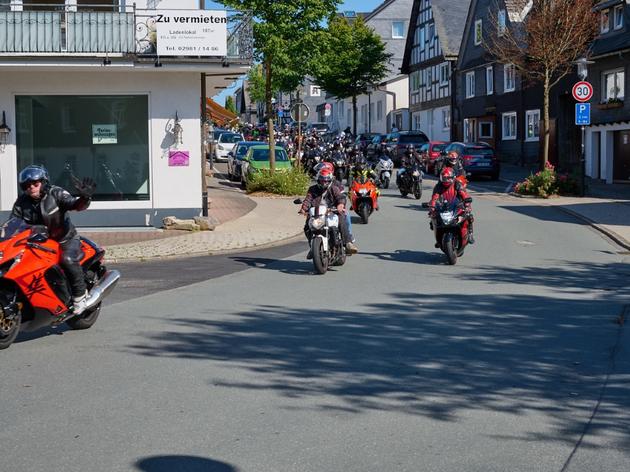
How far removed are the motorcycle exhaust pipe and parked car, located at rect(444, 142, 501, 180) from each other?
2921 centimetres

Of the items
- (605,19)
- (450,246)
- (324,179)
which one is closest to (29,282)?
(324,179)

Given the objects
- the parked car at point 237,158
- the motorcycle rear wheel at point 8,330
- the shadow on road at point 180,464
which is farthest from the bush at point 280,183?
the shadow on road at point 180,464

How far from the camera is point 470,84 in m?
55.1

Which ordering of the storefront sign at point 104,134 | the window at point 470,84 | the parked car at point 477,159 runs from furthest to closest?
1. the window at point 470,84
2. the parked car at point 477,159
3. the storefront sign at point 104,134

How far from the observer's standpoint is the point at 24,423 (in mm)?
6273

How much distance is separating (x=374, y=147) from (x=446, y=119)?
10.9 m

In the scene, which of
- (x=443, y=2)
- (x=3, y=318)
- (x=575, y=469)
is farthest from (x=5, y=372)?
(x=443, y=2)

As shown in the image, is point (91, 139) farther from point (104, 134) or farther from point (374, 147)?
point (374, 147)

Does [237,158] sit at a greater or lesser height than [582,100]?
lesser

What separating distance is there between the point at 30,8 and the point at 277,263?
366 inches

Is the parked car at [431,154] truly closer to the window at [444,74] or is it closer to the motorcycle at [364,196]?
the window at [444,74]

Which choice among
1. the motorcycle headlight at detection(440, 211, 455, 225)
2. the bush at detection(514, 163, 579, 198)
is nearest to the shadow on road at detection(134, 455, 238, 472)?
the motorcycle headlight at detection(440, 211, 455, 225)

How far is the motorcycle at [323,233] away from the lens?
46.4 feet

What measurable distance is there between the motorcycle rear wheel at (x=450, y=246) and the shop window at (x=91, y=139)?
8398 mm
